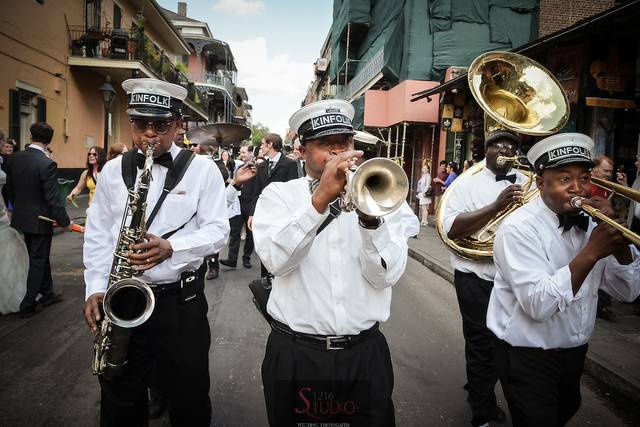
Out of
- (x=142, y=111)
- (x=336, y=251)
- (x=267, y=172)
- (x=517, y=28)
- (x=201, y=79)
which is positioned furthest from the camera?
(x=201, y=79)

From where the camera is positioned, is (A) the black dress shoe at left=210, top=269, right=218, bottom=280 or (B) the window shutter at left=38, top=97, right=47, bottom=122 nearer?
(A) the black dress shoe at left=210, top=269, right=218, bottom=280

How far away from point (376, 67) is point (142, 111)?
701 inches

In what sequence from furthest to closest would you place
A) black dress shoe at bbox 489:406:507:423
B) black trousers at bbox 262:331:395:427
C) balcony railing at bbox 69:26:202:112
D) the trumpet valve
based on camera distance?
1. balcony railing at bbox 69:26:202:112
2. black dress shoe at bbox 489:406:507:423
3. the trumpet valve
4. black trousers at bbox 262:331:395:427

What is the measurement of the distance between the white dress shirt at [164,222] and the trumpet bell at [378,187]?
4.38 ft

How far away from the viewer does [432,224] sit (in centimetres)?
1445

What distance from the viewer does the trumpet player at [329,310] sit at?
1920 millimetres

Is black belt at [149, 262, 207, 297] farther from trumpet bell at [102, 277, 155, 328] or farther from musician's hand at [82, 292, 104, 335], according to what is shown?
musician's hand at [82, 292, 104, 335]

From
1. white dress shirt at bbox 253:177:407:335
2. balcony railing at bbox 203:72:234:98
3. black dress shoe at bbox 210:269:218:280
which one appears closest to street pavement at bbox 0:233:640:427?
black dress shoe at bbox 210:269:218:280

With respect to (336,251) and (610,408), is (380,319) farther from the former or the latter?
(610,408)

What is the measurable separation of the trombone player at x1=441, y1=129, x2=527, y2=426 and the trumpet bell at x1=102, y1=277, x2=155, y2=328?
2307 millimetres

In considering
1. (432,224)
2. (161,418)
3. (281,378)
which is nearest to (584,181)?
(281,378)

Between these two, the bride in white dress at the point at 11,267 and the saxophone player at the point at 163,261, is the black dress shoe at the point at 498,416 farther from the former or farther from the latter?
the bride in white dress at the point at 11,267

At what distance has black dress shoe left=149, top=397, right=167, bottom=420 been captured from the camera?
322cm

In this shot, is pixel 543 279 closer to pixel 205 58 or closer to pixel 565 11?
pixel 565 11
